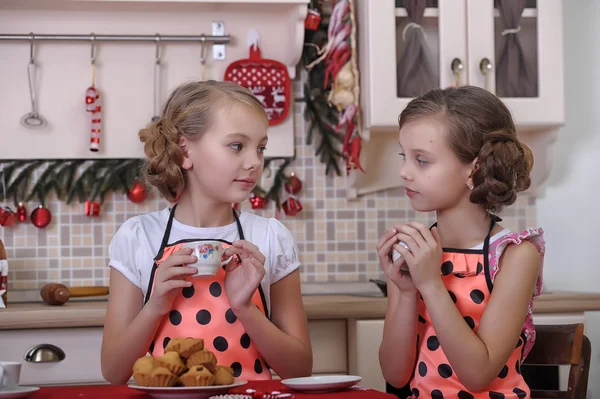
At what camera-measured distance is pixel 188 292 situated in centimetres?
143

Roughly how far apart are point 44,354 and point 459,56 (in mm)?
1436

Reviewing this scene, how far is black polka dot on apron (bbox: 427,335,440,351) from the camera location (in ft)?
4.72

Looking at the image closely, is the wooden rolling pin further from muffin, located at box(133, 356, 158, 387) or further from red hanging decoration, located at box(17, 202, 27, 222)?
muffin, located at box(133, 356, 158, 387)

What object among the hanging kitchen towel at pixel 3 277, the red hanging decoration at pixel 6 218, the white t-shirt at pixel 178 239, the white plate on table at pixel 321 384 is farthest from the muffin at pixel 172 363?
the red hanging decoration at pixel 6 218

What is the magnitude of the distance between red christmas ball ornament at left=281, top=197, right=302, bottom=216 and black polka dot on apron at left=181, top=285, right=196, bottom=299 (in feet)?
3.85

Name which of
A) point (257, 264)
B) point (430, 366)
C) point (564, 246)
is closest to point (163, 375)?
point (257, 264)

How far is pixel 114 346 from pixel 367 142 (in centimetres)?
129

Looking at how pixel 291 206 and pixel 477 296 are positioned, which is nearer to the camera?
pixel 477 296

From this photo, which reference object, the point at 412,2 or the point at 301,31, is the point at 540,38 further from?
the point at 301,31

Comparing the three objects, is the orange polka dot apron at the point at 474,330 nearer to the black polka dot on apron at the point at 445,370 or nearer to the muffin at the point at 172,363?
the black polka dot on apron at the point at 445,370

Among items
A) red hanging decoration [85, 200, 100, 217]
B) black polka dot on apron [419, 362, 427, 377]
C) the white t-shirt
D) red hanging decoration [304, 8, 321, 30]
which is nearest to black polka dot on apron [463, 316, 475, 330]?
black polka dot on apron [419, 362, 427, 377]

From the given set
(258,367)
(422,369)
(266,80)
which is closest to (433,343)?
(422,369)

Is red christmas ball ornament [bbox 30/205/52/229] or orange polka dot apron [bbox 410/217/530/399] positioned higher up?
red christmas ball ornament [bbox 30/205/52/229]

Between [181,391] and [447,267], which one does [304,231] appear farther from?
[181,391]
